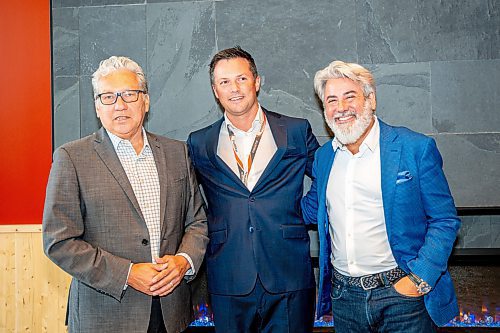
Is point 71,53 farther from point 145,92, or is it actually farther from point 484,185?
point 484,185

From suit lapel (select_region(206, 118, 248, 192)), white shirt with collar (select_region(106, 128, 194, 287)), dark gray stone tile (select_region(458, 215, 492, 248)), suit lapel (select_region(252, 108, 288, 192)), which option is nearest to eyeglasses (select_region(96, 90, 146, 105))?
white shirt with collar (select_region(106, 128, 194, 287))

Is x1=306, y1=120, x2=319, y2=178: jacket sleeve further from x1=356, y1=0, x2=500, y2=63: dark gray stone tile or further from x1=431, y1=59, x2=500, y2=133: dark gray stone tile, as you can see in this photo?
x1=431, y1=59, x2=500, y2=133: dark gray stone tile

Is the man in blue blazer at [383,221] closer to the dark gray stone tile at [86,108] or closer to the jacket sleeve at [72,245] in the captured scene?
the jacket sleeve at [72,245]

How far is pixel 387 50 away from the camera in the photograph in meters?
3.66

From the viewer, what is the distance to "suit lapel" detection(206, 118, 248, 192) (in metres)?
2.55

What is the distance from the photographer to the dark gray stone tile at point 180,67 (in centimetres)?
379

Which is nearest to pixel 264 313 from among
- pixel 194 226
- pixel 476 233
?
pixel 194 226

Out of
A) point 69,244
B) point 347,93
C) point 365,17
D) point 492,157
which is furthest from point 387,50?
point 69,244

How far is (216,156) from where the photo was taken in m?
2.63

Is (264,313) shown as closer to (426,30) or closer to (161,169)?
(161,169)

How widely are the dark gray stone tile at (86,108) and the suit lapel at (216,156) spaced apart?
1.40m

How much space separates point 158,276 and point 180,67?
193 cm

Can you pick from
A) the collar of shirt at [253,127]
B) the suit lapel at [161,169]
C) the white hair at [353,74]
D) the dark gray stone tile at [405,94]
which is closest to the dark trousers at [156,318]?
the suit lapel at [161,169]

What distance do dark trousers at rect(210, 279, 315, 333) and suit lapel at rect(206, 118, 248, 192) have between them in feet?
1.57
